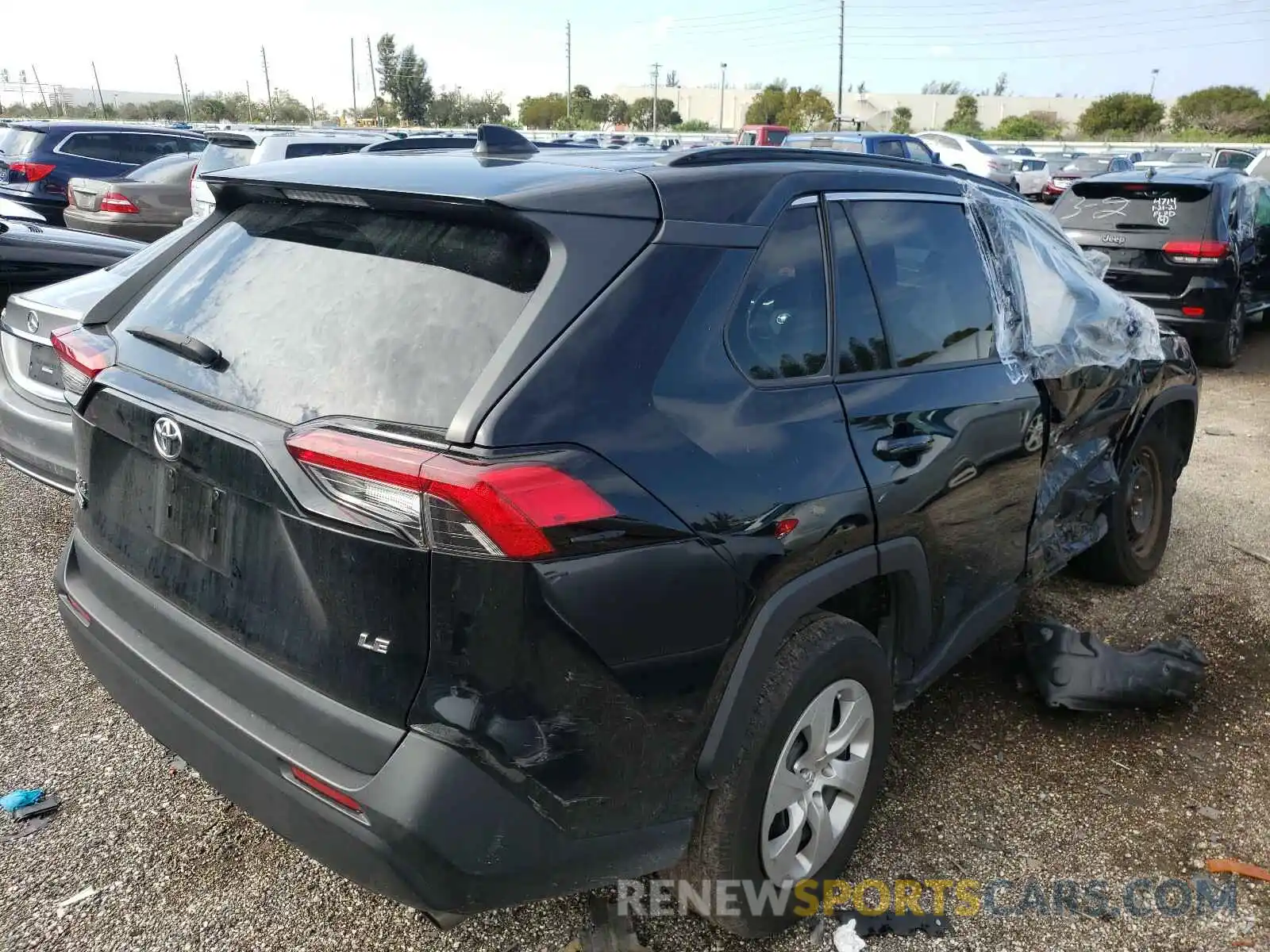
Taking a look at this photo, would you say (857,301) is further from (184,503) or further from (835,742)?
(184,503)

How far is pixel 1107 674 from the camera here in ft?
11.1

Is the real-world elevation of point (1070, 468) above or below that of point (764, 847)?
above

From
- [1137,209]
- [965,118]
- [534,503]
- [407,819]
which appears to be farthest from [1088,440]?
[965,118]

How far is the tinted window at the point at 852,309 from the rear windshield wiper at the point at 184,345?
150 centimetres

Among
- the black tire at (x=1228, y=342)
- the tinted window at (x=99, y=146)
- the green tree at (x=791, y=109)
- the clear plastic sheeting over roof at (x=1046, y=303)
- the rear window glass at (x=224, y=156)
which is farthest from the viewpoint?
the green tree at (x=791, y=109)

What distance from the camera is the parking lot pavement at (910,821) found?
7.91 ft

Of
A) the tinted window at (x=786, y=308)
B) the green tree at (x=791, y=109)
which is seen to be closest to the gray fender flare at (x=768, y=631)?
the tinted window at (x=786, y=308)

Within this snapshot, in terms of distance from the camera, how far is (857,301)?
2.55 metres

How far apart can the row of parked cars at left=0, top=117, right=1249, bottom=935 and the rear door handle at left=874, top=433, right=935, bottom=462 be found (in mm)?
11

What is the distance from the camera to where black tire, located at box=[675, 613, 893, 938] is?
6.91 feet

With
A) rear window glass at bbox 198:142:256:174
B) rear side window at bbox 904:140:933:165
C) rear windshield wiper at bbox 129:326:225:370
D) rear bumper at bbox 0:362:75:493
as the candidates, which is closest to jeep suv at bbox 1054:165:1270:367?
rear bumper at bbox 0:362:75:493

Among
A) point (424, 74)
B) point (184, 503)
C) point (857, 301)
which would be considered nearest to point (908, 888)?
point (857, 301)

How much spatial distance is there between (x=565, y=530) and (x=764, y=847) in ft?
3.31

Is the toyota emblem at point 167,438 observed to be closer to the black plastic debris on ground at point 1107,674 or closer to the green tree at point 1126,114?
the black plastic debris on ground at point 1107,674
